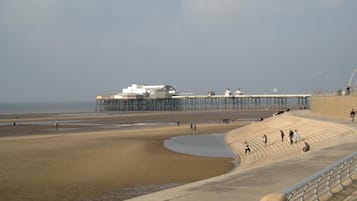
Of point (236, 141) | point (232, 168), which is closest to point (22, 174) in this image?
point (232, 168)

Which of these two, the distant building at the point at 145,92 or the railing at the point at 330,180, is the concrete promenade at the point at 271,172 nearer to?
the railing at the point at 330,180

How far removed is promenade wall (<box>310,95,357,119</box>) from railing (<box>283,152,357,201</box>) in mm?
20886

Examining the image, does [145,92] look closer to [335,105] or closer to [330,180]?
[335,105]

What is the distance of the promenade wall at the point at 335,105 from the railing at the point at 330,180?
68.5ft

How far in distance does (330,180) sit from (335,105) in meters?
25.7

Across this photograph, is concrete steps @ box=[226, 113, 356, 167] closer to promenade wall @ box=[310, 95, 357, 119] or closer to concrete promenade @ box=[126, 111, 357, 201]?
concrete promenade @ box=[126, 111, 357, 201]

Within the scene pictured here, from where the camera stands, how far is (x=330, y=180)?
9656mm

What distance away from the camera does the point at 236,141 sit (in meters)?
33.3

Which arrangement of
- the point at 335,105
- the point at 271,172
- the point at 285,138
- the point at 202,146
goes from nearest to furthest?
1. the point at 271,172
2. the point at 285,138
3. the point at 202,146
4. the point at 335,105

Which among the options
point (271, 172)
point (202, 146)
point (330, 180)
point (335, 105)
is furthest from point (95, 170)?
point (335, 105)

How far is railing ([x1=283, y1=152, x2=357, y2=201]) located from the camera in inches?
325

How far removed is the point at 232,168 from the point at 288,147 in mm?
4552

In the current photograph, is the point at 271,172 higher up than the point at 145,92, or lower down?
lower down

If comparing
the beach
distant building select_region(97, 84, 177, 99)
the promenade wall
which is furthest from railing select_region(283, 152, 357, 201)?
distant building select_region(97, 84, 177, 99)
